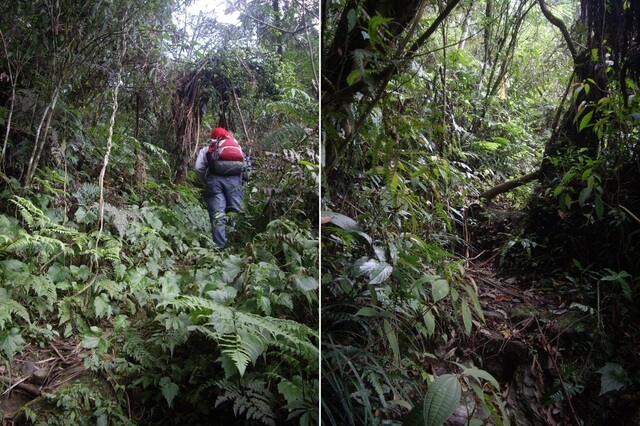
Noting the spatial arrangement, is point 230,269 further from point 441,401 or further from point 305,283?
point 441,401

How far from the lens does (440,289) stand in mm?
859

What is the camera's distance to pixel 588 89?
4.39 ft

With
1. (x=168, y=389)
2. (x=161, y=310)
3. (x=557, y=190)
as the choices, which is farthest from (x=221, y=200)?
(x=557, y=190)

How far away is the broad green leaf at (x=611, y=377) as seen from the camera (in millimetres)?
998

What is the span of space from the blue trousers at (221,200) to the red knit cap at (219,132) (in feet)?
0.24

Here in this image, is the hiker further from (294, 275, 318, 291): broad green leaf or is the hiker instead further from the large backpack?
(294, 275, 318, 291): broad green leaf

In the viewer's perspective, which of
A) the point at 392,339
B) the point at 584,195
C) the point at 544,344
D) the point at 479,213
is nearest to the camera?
the point at 392,339

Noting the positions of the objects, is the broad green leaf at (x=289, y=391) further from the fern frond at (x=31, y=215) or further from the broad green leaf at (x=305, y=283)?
the fern frond at (x=31, y=215)

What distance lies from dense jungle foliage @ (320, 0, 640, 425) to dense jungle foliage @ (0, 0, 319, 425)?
0.18 meters

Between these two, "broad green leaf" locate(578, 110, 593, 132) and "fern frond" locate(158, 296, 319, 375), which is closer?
"fern frond" locate(158, 296, 319, 375)

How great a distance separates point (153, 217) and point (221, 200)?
117 mm

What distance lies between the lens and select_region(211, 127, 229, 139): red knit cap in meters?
0.80

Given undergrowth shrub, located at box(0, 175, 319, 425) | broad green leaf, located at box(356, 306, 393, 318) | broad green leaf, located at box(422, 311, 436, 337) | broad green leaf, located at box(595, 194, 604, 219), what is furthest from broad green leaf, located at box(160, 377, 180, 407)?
broad green leaf, located at box(595, 194, 604, 219)

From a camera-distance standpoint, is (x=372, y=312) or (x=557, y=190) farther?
(x=557, y=190)
